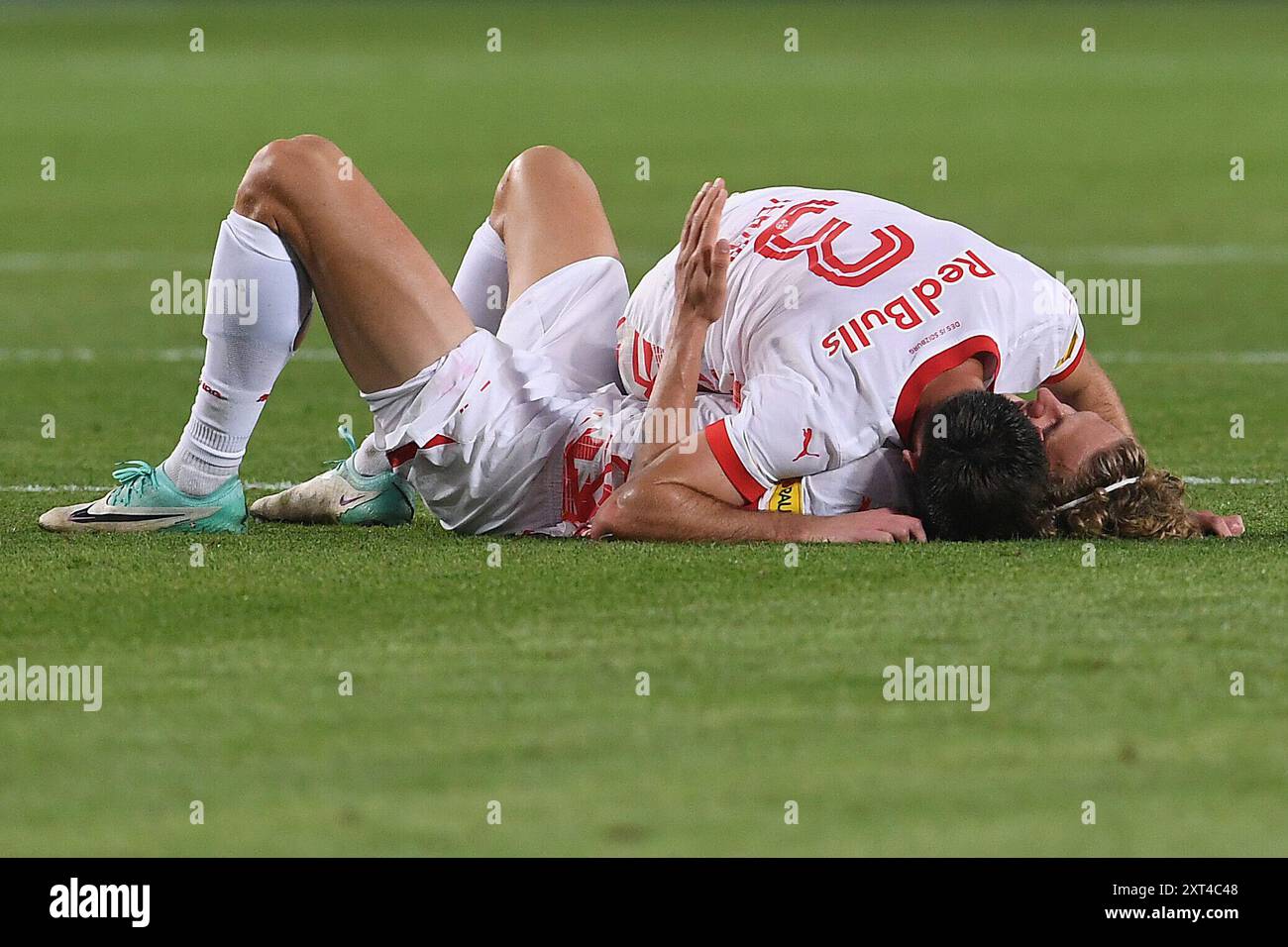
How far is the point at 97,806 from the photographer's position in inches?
174

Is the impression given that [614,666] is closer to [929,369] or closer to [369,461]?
[929,369]

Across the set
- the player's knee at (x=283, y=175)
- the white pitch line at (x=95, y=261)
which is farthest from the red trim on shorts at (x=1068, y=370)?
the white pitch line at (x=95, y=261)

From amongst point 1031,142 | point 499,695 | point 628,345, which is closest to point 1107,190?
point 1031,142

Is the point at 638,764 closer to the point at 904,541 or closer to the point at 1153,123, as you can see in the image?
the point at 904,541

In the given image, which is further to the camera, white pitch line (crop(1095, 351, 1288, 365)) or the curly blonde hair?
white pitch line (crop(1095, 351, 1288, 365))

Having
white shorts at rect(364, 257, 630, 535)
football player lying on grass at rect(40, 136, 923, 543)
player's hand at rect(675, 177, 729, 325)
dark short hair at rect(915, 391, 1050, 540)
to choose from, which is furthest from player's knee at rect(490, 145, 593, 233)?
dark short hair at rect(915, 391, 1050, 540)

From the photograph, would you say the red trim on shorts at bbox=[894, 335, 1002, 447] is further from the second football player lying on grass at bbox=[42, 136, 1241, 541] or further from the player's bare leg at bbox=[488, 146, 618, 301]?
the player's bare leg at bbox=[488, 146, 618, 301]

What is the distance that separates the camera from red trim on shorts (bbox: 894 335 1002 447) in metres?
6.31

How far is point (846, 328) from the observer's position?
625cm

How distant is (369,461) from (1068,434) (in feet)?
7.01

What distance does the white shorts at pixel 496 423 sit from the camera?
21.4ft

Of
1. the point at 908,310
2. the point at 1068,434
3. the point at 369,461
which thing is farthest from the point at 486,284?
the point at 1068,434

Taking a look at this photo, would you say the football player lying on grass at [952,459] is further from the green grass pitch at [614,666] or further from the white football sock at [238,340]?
the white football sock at [238,340]

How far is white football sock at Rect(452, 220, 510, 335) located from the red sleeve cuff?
154 cm
